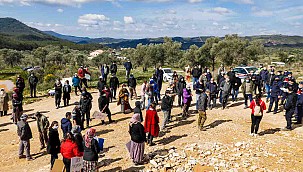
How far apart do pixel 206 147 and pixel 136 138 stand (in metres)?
2.94

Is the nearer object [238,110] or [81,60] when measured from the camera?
[238,110]

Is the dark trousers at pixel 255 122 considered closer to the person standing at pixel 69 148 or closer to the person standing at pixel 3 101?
the person standing at pixel 69 148

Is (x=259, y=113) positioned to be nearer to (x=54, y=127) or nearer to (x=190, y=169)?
(x=190, y=169)

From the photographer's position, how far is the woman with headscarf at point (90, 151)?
25.2ft

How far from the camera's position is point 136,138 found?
8805 millimetres

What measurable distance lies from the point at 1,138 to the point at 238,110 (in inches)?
486

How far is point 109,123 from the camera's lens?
14.7m

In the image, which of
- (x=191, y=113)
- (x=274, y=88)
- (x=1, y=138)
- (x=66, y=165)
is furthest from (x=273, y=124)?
(x=1, y=138)

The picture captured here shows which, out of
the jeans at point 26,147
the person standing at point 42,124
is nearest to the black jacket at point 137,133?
the person standing at point 42,124

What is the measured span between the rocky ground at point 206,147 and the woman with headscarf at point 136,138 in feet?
1.18

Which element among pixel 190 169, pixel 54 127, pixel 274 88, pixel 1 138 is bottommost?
pixel 1 138

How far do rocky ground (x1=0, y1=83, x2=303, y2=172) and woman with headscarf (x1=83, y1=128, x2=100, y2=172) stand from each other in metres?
1.57

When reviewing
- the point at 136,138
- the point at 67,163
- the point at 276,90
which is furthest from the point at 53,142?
the point at 276,90

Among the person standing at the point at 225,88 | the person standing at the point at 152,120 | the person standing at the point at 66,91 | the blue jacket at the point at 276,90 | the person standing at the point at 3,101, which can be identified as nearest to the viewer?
the person standing at the point at 152,120
